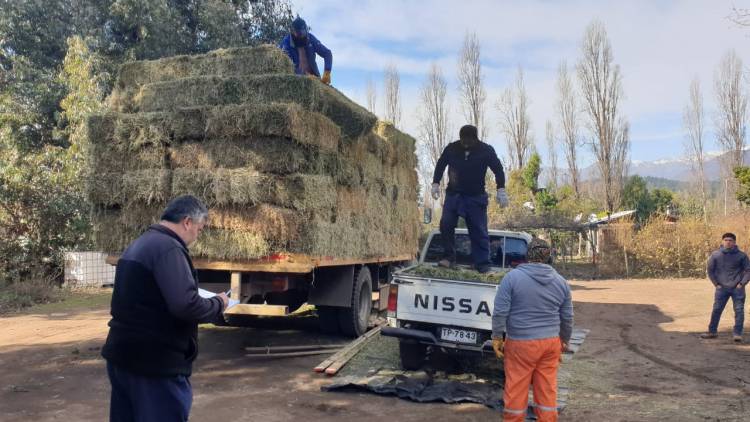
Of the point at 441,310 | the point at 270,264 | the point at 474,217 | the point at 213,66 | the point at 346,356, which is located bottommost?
the point at 346,356

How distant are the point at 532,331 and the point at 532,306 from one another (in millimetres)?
194

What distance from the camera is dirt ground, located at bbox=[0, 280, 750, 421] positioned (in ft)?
17.7

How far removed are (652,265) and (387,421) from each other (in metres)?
21.6

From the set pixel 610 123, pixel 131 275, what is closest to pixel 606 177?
pixel 610 123

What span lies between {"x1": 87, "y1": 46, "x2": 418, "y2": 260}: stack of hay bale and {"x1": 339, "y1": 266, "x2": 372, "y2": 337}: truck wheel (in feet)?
2.56

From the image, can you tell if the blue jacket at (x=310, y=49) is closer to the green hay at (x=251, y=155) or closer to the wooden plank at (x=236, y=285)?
the green hay at (x=251, y=155)

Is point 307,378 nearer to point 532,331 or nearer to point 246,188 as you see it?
point 246,188

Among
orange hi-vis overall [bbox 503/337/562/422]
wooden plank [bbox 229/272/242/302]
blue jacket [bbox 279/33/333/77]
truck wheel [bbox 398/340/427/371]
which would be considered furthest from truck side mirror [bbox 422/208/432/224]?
orange hi-vis overall [bbox 503/337/562/422]

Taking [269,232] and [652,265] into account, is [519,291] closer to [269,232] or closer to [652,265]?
[269,232]

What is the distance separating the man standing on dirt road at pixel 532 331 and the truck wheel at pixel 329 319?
14.2 ft

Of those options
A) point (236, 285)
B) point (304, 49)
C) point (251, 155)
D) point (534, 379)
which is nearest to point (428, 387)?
point (534, 379)

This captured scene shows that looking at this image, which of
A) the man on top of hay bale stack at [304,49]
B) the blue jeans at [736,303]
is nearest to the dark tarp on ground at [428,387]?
the blue jeans at [736,303]

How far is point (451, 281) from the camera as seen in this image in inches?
241

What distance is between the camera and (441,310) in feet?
20.3
